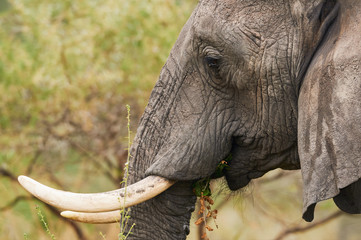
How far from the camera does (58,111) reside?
21.4 feet

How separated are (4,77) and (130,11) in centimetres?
118

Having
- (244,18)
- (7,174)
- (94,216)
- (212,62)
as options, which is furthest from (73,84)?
(244,18)

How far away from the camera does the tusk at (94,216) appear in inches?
113

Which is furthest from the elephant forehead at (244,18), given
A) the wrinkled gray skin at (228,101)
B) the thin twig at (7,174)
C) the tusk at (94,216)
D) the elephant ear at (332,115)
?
the thin twig at (7,174)

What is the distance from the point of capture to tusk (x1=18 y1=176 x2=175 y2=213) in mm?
2840

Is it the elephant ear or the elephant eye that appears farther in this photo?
the elephant eye

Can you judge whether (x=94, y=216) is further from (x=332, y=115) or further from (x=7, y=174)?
(x=7, y=174)

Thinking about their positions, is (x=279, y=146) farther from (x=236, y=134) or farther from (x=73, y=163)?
(x=73, y=163)

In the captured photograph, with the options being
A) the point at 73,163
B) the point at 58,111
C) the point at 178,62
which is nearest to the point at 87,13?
the point at 58,111

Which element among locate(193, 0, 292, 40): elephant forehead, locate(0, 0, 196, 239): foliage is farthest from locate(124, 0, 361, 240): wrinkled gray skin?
locate(0, 0, 196, 239): foliage

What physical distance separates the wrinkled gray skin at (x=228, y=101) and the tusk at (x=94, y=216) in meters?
0.08

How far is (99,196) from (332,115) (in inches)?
35.8

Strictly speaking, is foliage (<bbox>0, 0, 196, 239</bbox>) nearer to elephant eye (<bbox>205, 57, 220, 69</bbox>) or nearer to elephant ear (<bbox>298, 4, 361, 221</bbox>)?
elephant eye (<bbox>205, 57, 220, 69</bbox>)

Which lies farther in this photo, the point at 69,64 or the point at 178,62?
the point at 69,64
